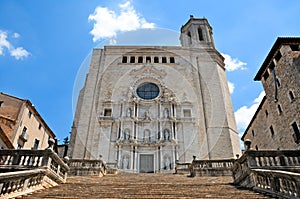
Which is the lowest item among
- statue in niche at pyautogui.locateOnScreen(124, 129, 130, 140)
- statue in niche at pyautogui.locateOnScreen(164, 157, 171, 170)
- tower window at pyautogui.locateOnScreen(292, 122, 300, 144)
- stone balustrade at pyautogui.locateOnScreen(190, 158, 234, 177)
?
stone balustrade at pyautogui.locateOnScreen(190, 158, 234, 177)

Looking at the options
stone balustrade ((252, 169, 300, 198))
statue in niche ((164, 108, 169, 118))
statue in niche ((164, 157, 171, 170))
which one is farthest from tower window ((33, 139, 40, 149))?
stone balustrade ((252, 169, 300, 198))

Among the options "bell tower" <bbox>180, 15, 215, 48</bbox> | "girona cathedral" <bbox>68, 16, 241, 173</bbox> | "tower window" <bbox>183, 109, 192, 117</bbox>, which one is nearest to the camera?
"girona cathedral" <bbox>68, 16, 241, 173</bbox>

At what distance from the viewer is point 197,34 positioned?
33219 millimetres

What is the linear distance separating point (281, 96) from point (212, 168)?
340 inches

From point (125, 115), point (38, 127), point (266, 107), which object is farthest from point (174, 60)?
point (38, 127)

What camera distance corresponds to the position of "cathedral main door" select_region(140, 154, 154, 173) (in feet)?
71.5

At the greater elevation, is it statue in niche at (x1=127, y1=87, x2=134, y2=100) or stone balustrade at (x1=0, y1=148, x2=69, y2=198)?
statue in niche at (x1=127, y1=87, x2=134, y2=100)

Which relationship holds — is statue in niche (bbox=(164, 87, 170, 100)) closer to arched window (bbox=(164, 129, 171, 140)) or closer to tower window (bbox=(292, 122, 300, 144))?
arched window (bbox=(164, 129, 171, 140))

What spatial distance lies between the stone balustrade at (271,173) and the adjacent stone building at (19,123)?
1577 cm

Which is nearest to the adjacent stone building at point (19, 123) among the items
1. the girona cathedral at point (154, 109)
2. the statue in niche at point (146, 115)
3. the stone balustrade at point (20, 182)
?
the girona cathedral at point (154, 109)

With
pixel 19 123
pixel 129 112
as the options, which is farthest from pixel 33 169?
pixel 129 112

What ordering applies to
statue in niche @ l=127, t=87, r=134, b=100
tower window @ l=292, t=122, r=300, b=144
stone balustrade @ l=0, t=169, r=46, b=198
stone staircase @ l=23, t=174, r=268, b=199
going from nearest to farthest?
stone balustrade @ l=0, t=169, r=46, b=198 → stone staircase @ l=23, t=174, r=268, b=199 → tower window @ l=292, t=122, r=300, b=144 → statue in niche @ l=127, t=87, r=134, b=100

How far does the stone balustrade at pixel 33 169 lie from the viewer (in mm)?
6300

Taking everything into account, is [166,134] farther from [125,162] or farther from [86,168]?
[86,168]
